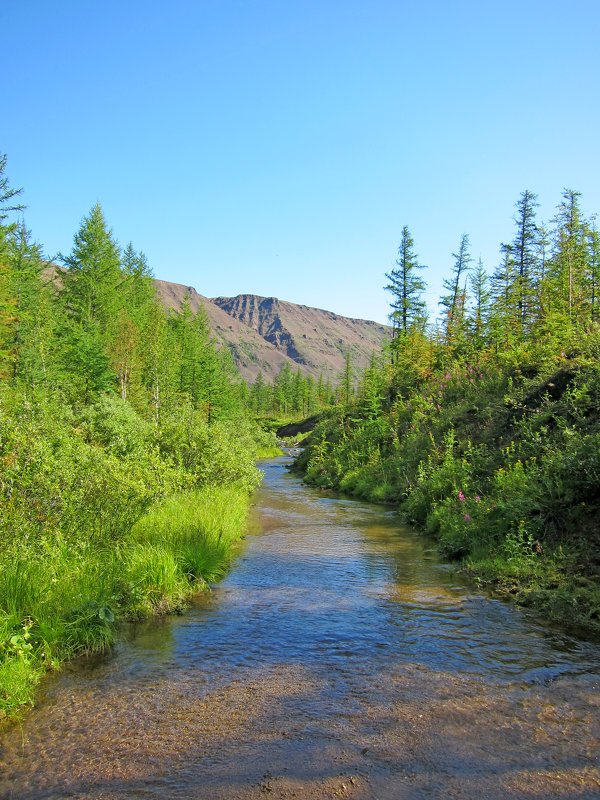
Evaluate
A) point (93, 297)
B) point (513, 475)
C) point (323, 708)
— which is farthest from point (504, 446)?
point (93, 297)

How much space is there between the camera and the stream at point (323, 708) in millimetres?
3740

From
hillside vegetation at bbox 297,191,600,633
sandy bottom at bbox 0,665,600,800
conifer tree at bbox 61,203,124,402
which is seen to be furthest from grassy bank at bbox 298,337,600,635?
conifer tree at bbox 61,203,124,402

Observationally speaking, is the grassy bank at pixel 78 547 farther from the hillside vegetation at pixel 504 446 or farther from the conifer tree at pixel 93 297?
the conifer tree at pixel 93 297

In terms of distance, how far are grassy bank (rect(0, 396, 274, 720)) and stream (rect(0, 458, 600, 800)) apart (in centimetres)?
40

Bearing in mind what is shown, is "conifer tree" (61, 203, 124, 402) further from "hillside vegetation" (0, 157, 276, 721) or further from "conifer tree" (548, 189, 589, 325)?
"conifer tree" (548, 189, 589, 325)

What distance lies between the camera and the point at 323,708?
4.80 meters

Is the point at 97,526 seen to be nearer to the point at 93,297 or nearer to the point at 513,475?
the point at 513,475

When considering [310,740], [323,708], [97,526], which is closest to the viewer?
[310,740]

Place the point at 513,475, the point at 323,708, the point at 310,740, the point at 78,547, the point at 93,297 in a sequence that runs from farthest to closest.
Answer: the point at 93,297, the point at 513,475, the point at 78,547, the point at 323,708, the point at 310,740

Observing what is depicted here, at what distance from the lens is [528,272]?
3891cm

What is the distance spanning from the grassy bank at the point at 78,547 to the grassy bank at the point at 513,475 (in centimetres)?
546

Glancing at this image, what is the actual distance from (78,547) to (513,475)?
29.1 feet

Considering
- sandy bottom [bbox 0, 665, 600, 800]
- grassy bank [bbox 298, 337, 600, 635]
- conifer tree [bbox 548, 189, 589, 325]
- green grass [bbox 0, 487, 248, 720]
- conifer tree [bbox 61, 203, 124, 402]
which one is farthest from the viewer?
conifer tree [bbox 61, 203, 124, 402]

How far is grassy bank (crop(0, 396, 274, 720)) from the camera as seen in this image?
561cm
